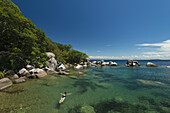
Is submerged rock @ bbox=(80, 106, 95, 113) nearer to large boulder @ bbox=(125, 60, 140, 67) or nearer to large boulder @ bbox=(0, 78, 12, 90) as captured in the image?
large boulder @ bbox=(0, 78, 12, 90)

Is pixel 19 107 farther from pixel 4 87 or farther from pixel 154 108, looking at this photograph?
pixel 154 108

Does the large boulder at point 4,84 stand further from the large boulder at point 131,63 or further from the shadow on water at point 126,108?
the large boulder at point 131,63

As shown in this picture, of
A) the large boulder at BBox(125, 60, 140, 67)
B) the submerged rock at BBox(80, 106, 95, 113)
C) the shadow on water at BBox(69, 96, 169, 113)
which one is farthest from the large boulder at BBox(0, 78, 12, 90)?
the large boulder at BBox(125, 60, 140, 67)

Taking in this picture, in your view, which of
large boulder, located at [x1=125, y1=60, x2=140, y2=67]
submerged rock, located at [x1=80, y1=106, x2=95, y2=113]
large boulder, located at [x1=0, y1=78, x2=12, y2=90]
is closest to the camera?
submerged rock, located at [x1=80, y1=106, x2=95, y2=113]

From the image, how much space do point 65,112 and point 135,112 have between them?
576 cm

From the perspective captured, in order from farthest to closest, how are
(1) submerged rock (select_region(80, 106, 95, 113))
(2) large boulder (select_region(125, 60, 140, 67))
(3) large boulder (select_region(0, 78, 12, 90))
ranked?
(2) large boulder (select_region(125, 60, 140, 67))
(3) large boulder (select_region(0, 78, 12, 90))
(1) submerged rock (select_region(80, 106, 95, 113))

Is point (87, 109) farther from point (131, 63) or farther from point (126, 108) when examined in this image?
point (131, 63)

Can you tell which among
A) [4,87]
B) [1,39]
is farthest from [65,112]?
[1,39]

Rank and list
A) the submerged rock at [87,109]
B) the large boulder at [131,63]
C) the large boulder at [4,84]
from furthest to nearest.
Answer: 1. the large boulder at [131,63]
2. the large boulder at [4,84]
3. the submerged rock at [87,109]

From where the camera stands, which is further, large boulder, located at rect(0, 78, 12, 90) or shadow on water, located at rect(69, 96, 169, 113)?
large boulder, located at rect(0, 78, 12, 90)

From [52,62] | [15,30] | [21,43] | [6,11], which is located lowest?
[52,62]

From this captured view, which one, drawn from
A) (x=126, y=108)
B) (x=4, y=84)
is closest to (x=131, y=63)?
(x=126, y=108)

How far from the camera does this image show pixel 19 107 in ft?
17.8

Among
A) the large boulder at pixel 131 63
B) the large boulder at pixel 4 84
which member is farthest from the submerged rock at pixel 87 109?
the large boulder at pixel 131 63
